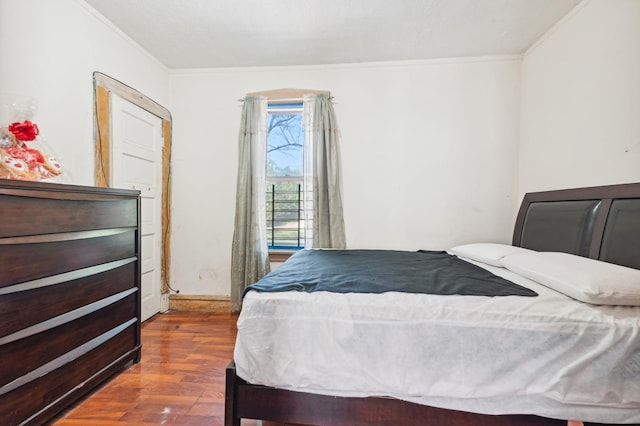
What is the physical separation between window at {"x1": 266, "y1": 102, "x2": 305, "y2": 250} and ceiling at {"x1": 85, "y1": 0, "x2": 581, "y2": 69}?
0.62m

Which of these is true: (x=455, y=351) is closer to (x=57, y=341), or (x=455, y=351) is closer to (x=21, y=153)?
(x=57, y=341)

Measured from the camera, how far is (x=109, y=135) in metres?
2.37

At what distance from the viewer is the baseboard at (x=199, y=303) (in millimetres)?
3189

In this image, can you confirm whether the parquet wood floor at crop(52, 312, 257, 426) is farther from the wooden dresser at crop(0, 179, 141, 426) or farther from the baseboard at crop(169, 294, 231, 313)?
the baseboard at crop(169, 294, 231, 313)

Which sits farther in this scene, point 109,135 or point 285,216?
point 285,216

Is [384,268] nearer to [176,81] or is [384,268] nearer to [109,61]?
[109,61]

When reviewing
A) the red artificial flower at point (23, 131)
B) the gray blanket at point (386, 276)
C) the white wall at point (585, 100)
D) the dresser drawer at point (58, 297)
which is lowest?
the dresser drawer at point (58, 297)

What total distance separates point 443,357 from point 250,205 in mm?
2340

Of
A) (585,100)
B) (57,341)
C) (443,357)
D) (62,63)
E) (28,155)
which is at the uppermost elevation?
(62,63)

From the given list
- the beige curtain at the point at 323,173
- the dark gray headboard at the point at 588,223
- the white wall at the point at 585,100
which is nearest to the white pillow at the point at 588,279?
the dark gray headboard at the point at 588,223

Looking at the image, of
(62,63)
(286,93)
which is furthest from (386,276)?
(62,63)

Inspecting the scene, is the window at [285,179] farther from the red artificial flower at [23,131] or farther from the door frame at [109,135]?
the red artificial flower at [23,131]

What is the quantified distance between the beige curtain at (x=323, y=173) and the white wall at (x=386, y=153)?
12cm

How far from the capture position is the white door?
8.09ft
